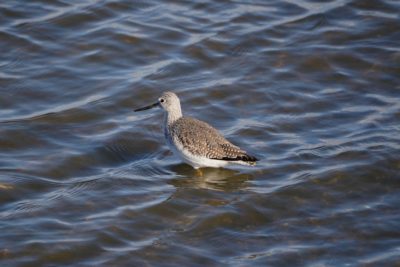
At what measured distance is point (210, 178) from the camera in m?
9.16

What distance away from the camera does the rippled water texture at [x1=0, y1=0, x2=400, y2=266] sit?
760 centimetres

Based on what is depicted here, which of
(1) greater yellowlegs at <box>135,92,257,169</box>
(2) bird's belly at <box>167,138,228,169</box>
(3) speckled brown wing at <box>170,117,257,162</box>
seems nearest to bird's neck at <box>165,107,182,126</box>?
(1) greater yellowlegs at <box>135,92,257,169</box>

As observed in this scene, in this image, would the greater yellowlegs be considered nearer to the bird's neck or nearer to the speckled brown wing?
the speckled brown wing

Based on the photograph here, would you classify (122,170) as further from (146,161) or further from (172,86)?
(172,86)

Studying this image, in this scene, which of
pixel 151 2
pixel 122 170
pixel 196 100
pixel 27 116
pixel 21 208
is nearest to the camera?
pixel 21 208

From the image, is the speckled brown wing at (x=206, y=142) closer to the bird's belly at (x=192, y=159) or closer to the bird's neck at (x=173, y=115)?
the bird's belly at (x=192, y=159)

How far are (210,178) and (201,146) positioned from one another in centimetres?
38

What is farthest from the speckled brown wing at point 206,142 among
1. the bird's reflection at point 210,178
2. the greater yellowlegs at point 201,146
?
the bird's reflection at point 210,178

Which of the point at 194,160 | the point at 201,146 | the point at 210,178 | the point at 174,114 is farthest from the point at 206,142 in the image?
the point at 174,114

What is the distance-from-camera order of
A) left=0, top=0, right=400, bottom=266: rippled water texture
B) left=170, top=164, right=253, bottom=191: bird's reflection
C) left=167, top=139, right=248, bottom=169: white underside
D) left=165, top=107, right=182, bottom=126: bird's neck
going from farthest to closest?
left=165, top=107, right=182, bottom=126: bird's neck
left=167, top=139, right=248, bottom=169: white underside
left=170, top=164, right=253, bottom=191: bird's reflection
left=0, top=0, right=400, bottom=266: rippled water texture

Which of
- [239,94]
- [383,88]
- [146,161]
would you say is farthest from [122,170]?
[383,88]

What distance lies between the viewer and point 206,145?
358 inches

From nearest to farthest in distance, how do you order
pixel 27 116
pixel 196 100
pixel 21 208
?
pixel 21 208 → pixel 27 116 → pixel 196 100

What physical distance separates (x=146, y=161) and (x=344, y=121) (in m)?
2.56
